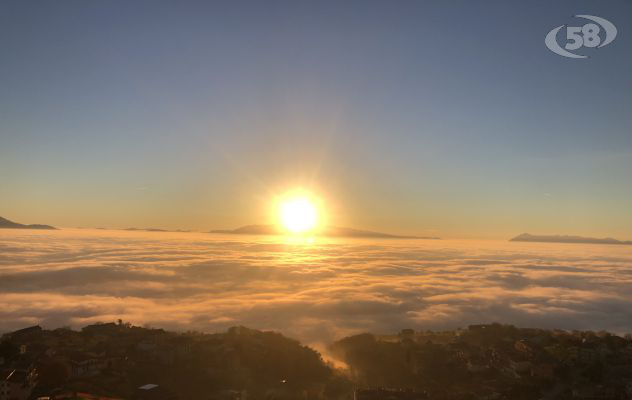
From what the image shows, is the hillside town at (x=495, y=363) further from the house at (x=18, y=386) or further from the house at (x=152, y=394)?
the house at (x=18, y=386)

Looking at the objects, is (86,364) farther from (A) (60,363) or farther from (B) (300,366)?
(B) (300,366)

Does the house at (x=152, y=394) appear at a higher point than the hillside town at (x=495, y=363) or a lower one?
higher

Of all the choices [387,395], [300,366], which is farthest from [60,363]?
[387,395]

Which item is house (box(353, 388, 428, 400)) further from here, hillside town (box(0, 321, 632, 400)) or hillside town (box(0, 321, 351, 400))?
hillside town (box(0, 321, 351, 400))

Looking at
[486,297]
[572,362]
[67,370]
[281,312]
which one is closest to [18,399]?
[67,370]

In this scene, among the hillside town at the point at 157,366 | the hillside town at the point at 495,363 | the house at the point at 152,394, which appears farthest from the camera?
the hillside town at the point at 495,363

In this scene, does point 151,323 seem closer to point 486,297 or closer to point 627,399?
point 627,399

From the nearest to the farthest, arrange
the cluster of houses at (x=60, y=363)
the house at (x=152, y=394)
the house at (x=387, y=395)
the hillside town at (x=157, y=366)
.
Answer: the cluster of houses at (x=60, y=363), the house at (x=152, y=394), the hillside town at (x=157, y=366), the house at (x=387, y=395)

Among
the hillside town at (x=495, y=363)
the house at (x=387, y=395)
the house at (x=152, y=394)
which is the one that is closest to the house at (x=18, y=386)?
the house at (x=152, y=394)

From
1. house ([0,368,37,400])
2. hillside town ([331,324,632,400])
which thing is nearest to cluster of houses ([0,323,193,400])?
house ([0,368,37,400])
